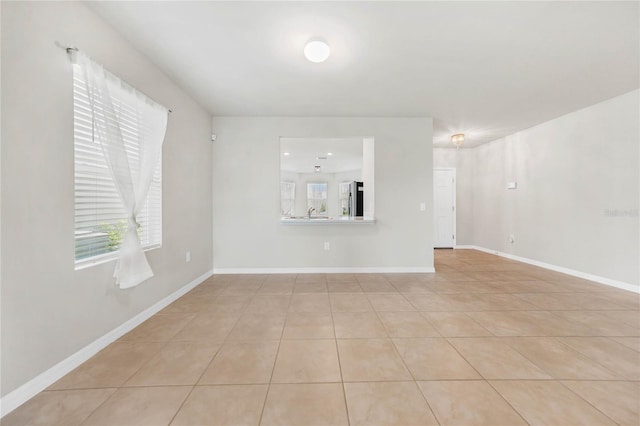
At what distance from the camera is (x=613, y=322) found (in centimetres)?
238

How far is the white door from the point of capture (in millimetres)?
6359

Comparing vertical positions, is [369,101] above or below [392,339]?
above

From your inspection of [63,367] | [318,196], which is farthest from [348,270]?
[318,196]

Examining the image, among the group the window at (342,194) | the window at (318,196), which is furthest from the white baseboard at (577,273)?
the window at (318,196)

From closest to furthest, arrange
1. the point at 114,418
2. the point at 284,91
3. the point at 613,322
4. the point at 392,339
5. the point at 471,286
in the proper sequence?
the point at 114,418 < the point at 392,339 < the point at 613,322 < the point at 284,91 < the point at 471,286

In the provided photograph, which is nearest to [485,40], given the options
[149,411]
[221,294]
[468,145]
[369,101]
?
[369,101]

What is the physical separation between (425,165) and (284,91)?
8.20 ft

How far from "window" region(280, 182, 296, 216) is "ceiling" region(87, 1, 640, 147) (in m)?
6.28

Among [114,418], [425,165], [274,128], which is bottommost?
[114,418]

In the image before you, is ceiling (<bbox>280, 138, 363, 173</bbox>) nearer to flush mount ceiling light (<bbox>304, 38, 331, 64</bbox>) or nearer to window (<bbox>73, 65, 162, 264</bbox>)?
flush mount ceiling light (<bbox>304, 38, 331, 64</bbox>)

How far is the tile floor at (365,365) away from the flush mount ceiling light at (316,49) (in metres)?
2.37

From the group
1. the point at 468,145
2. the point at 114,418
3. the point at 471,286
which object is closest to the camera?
the point at 114,418

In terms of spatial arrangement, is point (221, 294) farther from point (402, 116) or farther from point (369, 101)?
point (402, 116)

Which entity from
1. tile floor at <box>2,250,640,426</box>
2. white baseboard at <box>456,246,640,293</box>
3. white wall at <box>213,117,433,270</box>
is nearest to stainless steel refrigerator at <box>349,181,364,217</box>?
white wall at <box>213,117,433,270</box>
